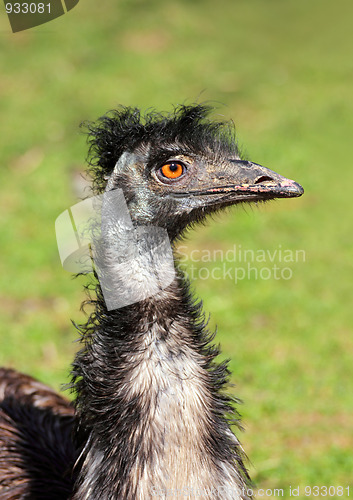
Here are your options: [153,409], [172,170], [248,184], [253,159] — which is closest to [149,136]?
[172,170]

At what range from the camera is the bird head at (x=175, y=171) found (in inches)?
111

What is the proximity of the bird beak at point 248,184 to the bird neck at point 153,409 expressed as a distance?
0.44m

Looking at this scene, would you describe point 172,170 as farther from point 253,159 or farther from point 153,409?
point 253,159

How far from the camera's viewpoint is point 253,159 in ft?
26.5

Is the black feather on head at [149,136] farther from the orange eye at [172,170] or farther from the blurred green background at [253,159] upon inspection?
the blurred green background at [253,159]

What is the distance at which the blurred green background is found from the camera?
4.97 meters

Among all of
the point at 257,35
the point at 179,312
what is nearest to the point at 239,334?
the point at 179,312

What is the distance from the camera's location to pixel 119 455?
2607mm

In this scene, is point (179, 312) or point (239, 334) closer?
point (179, 312)

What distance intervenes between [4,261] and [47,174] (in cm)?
157

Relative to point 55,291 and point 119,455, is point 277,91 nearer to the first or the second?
point 55,291

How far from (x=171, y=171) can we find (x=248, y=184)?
0.31 m

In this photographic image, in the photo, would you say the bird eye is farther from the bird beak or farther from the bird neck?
the bird neck

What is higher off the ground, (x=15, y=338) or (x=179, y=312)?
(x=15, y=338)
